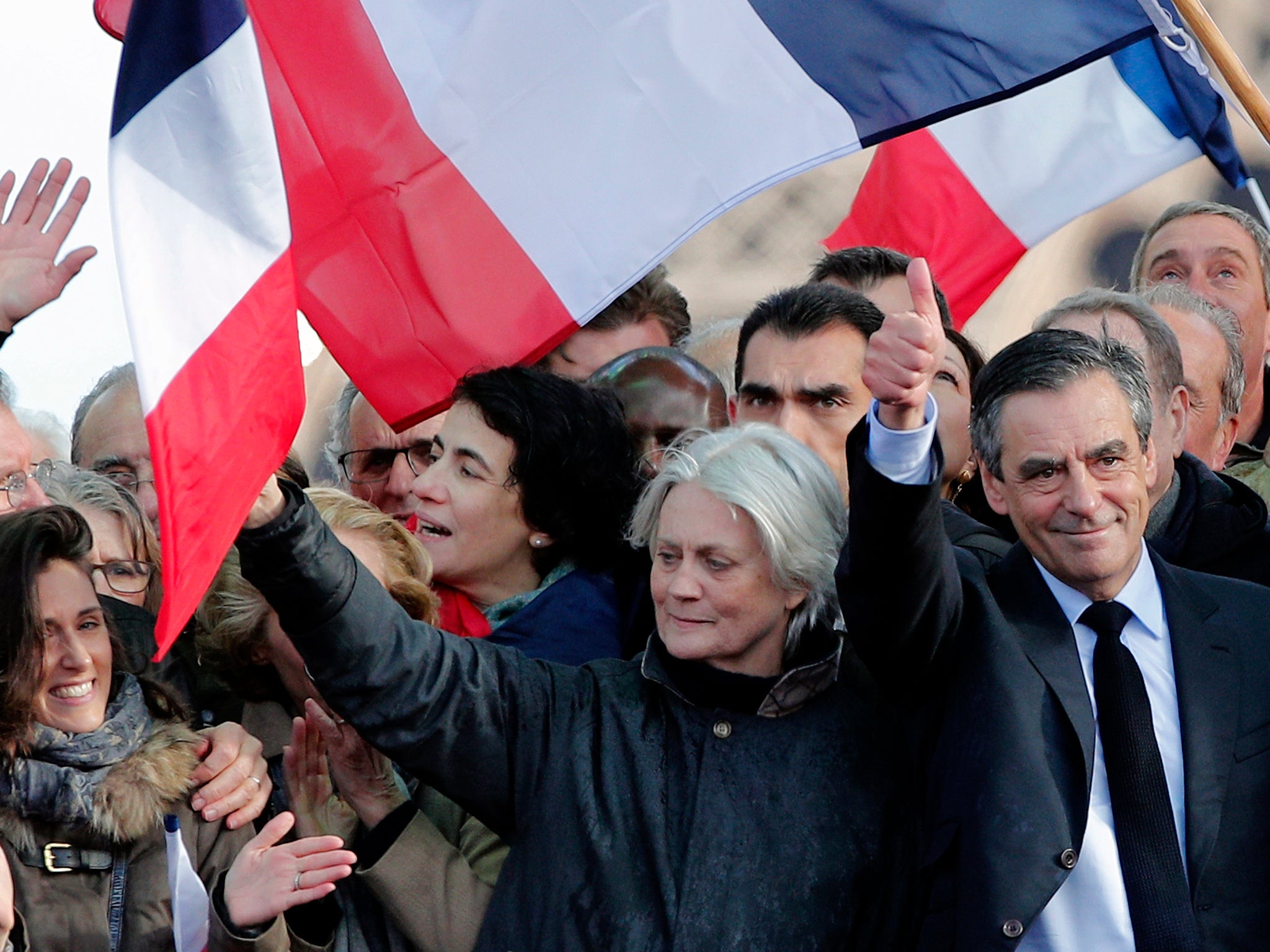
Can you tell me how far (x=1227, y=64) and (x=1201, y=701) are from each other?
1.32 meters

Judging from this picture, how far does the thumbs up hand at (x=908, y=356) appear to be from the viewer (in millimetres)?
2701

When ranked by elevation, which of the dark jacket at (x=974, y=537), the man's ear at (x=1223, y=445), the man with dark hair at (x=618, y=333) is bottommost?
the man's ear at (x=1223, y=445)

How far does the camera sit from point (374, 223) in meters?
3.99

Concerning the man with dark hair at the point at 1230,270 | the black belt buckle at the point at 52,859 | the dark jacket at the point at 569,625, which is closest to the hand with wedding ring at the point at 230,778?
the black belt buckle at the point at 52,859

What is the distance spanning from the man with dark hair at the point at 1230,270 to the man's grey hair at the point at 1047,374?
5.73 feet

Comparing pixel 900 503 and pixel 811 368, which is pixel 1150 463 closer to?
pixel 900 503

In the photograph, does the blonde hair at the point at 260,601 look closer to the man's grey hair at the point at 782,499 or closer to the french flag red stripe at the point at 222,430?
the man's grey hair at the point at 782,499

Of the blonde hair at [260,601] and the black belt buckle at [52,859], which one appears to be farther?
the blonde hair at [260,601]

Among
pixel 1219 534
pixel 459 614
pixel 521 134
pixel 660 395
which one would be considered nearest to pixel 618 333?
pixel 660 395

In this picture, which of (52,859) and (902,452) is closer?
(902,452)

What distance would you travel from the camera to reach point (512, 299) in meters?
4.05

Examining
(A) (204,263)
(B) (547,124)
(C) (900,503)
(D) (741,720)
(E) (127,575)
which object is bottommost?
(D) (741,720)

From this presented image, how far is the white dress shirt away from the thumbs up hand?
0.04 meters

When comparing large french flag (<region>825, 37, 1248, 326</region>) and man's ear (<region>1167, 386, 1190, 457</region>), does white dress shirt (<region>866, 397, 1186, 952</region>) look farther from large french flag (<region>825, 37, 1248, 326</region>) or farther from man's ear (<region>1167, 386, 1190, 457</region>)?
large french flag (<region>825, 37, 1248, 326</region>)
